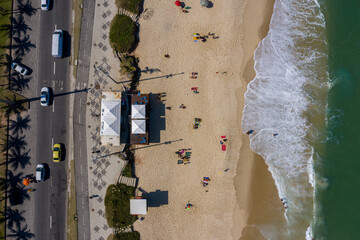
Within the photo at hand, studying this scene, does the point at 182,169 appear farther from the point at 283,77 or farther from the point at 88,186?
the point at 283,77

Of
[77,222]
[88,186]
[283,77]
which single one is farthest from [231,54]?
[77,222]

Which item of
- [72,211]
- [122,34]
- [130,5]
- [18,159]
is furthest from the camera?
[130,5]

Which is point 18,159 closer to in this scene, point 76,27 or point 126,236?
point 126,236

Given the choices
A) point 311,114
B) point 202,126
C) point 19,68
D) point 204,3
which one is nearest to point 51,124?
point 19,68

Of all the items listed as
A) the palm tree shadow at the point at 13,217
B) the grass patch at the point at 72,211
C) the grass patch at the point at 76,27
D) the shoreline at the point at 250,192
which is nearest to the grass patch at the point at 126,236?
the grass patch at the point at 72,211

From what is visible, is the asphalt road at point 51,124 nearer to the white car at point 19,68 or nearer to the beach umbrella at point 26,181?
the beach umbrella at point 26,181
